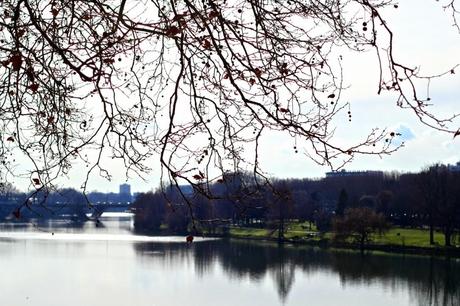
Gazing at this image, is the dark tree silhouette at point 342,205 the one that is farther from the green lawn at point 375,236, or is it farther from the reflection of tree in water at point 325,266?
the reflection of tree in water at point 325,266

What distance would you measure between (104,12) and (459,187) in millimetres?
29459

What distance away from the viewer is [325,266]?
19578mm

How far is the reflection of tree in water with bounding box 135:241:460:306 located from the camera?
15.9m

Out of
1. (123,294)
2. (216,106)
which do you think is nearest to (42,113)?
(216,106)

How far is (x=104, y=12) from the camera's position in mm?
1936

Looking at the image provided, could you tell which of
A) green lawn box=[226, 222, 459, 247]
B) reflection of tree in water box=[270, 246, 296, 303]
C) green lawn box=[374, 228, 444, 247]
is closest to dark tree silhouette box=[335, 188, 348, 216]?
green lawn box=[226, 222, 459, 247]

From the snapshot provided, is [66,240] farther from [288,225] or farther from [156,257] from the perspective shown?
[288,225]

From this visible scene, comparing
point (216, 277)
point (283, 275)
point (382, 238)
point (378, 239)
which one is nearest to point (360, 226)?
point (378, 239)

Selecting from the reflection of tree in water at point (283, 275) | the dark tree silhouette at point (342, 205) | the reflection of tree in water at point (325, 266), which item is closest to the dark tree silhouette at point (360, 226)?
the reflection of tree in water at point (325, 266)

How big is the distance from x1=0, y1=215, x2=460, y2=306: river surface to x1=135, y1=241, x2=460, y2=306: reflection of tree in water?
0.09 feet

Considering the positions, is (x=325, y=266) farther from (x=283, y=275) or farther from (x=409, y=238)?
(x=409, y=238)

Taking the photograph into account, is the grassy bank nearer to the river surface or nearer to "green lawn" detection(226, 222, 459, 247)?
"green lawn" detection(226, 222, 459, 247)

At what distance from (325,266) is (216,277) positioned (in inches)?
163

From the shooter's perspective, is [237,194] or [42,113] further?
[42,113]
